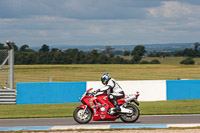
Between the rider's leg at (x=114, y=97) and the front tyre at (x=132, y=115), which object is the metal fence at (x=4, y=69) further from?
the front tyre at (x=132, y=115)

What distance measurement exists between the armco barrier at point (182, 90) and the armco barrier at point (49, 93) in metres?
3.93

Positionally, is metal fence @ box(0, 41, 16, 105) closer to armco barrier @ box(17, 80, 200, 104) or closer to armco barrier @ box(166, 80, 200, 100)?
armco barrier @ box(17, 80, 200, 104)

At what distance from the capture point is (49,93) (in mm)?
18094

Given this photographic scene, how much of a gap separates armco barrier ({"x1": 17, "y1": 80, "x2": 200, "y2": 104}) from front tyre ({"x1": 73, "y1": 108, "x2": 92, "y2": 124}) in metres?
7.17

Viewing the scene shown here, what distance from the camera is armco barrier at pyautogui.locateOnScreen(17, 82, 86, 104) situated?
1806 cm

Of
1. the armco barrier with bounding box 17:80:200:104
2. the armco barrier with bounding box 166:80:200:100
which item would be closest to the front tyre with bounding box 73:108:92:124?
the armco barrier with bounding box 17:80:200:104

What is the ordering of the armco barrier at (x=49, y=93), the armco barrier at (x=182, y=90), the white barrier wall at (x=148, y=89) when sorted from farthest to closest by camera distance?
the armco barrier at (x=182, y=90), the white barrier wall at (x=148, y=89), the armco barrier at (x=49, y=93)

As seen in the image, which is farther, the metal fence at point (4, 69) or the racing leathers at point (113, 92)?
the metal fence at point (4, 69)

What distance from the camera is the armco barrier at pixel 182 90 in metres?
18.5

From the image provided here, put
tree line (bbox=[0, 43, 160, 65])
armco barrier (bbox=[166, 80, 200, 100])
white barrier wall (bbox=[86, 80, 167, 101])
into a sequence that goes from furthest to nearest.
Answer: tree line (bbox=[0, 43, 160, 65]) → armco barrier (bbox=[166, 80, 200, 100]) → white barrier wall (bbox=[86, 80, 167, 101])

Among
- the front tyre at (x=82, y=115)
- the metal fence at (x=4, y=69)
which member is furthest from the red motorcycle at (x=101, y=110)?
the metal fence at (x=4, y=69)

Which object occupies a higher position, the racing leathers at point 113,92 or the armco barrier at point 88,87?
the racing leathers at point 113,92

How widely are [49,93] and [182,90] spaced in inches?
236

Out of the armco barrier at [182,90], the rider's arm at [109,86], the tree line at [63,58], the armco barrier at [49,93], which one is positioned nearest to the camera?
the rider's arm at [109,86]
